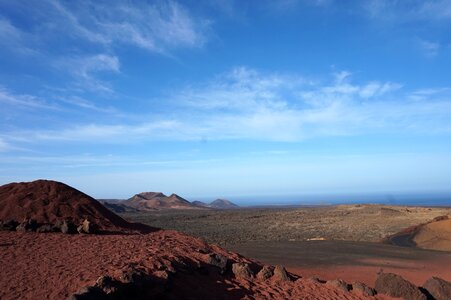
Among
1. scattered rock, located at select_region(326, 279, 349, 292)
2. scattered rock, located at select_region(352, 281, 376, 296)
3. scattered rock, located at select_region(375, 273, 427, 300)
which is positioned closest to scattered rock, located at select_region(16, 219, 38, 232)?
scattered rock, located at select_region(326, 279, 349, 292)

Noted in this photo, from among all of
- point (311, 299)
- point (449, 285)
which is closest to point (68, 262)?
point (311, 299)

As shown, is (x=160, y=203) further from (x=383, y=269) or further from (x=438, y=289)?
(x=438, y=289)

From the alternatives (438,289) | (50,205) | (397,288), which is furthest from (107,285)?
(50,205)

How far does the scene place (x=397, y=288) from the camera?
42.1 feet

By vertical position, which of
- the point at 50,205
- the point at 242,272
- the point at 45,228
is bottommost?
the point at 242,272

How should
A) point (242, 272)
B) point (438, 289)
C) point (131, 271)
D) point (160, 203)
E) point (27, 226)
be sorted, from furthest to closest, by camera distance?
point (160, 203)
point (27, 226)
point (438, 289)
point (242, 272)
point (131, 271)

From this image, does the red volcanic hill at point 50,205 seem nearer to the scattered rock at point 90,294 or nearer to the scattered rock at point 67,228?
the scattered rock at point 67,228

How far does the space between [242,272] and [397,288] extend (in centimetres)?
484

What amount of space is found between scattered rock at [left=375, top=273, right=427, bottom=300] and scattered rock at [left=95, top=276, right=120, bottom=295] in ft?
27.7

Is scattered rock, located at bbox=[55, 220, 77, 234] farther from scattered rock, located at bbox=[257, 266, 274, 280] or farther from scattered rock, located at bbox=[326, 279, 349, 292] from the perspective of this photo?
scattered rock, located at bbox=[326, 279, 349, 292]

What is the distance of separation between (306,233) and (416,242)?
30.7 ft

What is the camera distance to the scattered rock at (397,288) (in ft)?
41.3

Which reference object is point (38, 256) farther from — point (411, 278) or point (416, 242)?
point (416, 242)

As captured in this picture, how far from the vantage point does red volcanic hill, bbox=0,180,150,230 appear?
1670cm
